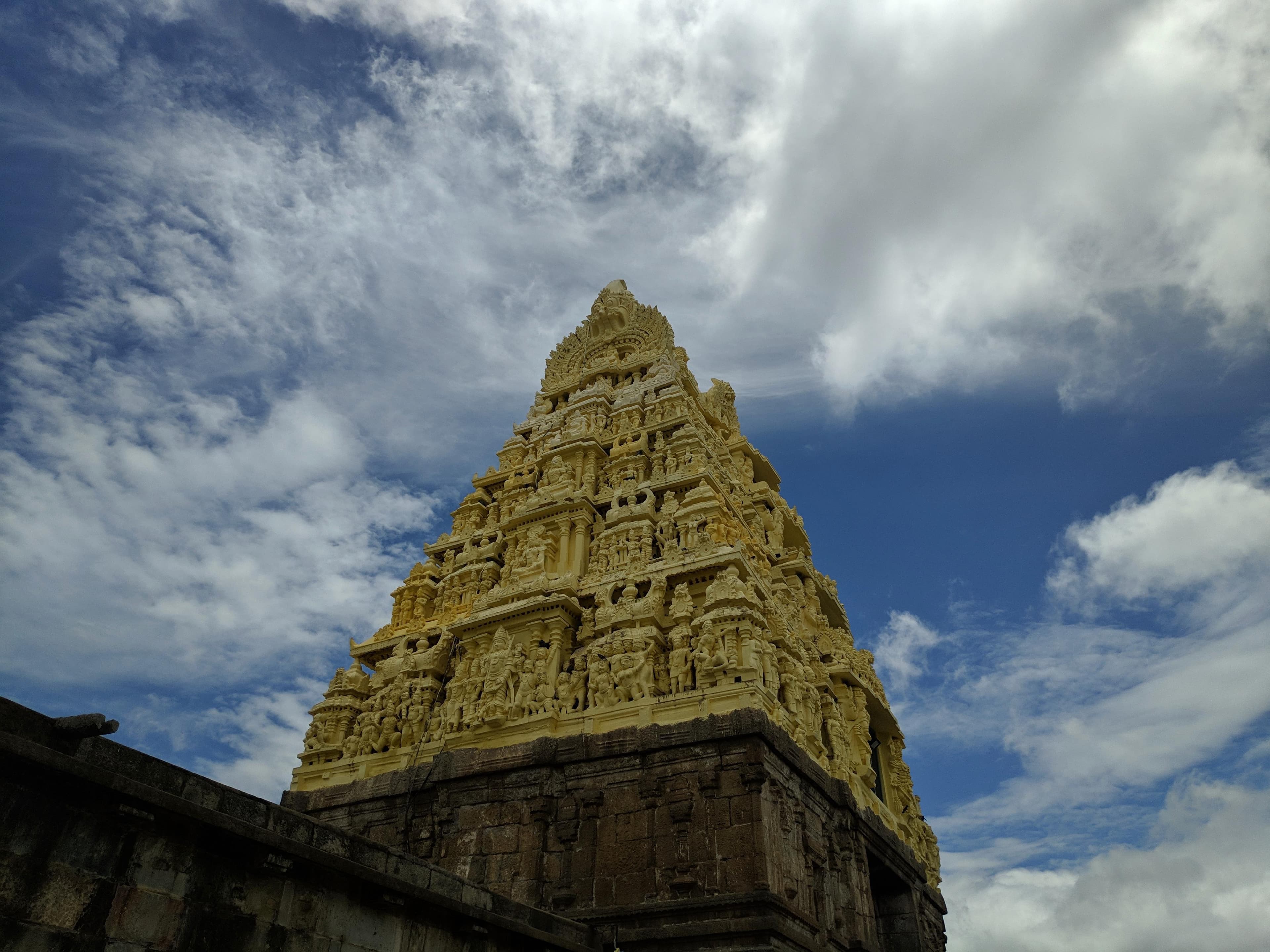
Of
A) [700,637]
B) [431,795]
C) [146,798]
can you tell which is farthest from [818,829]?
[146,798]

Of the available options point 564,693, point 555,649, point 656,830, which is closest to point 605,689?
point 564,693

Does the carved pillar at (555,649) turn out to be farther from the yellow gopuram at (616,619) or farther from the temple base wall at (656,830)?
the temple base wall at (656,830)

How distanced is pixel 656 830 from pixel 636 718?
79.7 inches

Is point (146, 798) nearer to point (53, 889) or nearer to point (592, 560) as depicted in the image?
point (53, 889)

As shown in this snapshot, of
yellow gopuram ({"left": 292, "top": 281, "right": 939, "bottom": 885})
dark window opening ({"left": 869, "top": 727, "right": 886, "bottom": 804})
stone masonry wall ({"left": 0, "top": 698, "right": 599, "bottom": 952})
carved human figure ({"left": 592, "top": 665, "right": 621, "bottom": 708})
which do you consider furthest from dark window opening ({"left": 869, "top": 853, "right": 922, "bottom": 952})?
stone masonry wall ({"left": 0, "top": 698, "right": 599, "bottom": 952})

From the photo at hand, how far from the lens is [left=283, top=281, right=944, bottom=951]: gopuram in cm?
1266

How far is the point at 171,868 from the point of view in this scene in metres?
7.24

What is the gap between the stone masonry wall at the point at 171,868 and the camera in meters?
6.50

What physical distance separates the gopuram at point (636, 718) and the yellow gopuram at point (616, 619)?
54mm

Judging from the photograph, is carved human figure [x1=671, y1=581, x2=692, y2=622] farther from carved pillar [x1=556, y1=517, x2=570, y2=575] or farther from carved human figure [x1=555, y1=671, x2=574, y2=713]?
carved pillar [x1=556, y1=517, x2=570, y2=575]

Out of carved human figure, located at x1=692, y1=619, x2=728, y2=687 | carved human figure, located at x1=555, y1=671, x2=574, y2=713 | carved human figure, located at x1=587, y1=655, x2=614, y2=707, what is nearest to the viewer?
carved human figure, located at x1=692, y1=619, x2=728, y2=687

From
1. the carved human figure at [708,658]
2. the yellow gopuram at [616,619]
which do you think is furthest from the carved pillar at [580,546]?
the carved human figure at [708,658]

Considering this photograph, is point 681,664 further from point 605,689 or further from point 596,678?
point 596,678

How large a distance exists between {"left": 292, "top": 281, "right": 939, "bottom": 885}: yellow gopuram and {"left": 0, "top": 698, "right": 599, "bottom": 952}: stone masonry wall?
627 centimetres
